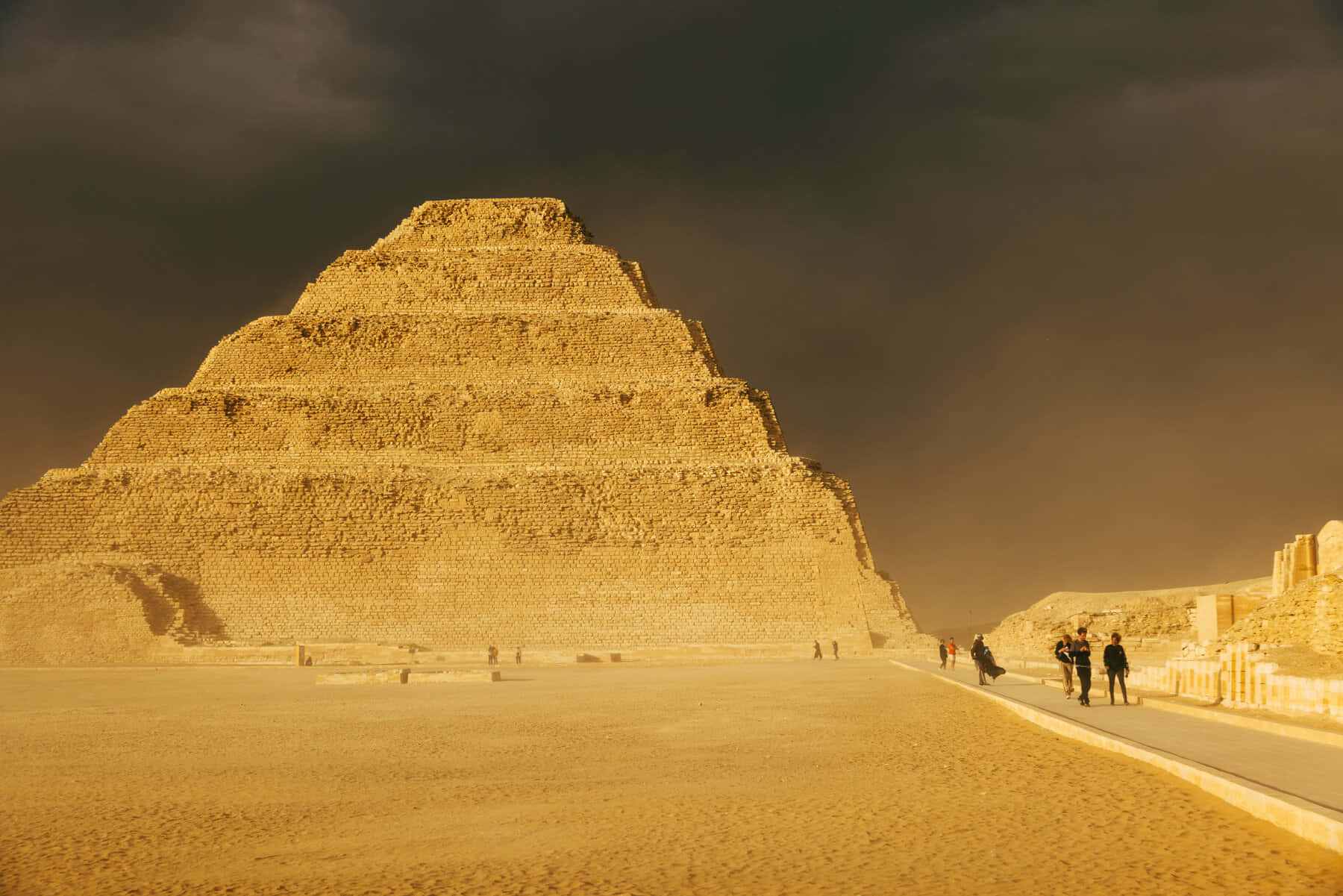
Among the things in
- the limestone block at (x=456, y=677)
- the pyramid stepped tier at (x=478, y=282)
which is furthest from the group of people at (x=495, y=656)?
the pyramid stepped tier at (x=478, y=282)

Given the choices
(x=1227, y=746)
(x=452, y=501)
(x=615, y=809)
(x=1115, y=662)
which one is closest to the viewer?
(x=615, y=809)

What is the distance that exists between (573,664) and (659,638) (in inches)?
154

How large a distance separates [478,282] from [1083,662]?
32.7 metres

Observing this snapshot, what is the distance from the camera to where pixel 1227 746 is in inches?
429

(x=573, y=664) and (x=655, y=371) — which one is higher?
(x=655, y=371)

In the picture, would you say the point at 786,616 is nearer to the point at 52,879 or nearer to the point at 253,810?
the point at 253,810

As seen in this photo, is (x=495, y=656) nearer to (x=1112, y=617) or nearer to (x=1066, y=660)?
(x=1112, y=617)

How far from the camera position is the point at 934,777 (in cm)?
1016

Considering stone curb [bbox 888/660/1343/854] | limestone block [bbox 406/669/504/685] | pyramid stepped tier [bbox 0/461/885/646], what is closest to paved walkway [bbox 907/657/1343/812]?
stone curb [bbox 888/660/1343/854]

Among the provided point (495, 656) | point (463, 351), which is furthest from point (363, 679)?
point (463, 351)

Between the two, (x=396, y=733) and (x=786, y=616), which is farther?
(x=786, y=616)

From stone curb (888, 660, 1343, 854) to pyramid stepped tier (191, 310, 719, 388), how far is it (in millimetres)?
30205

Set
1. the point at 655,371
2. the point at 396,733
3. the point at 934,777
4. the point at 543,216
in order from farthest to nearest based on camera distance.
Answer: the point at 543,216, the point at 655,371, the point at 396,733, the point at 934,777

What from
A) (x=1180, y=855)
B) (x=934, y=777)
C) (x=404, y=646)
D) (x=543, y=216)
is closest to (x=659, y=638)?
(x=404, y=646)
